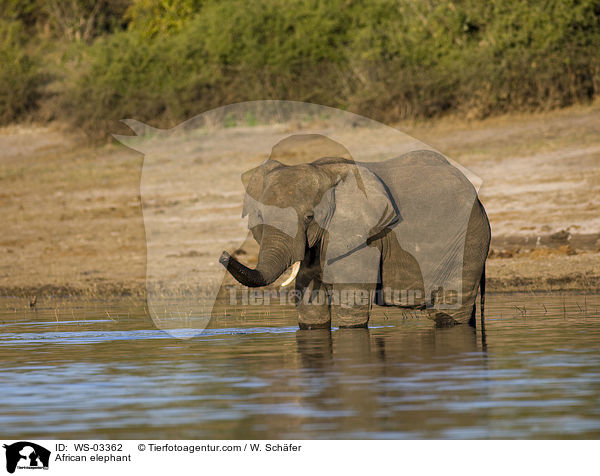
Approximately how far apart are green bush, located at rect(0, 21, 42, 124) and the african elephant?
25.0 m

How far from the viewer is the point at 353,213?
11305mm

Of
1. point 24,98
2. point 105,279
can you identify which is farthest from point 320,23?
point 105,279

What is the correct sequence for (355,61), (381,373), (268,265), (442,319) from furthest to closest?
(355,61), (442,319), (268,265), (381,373)

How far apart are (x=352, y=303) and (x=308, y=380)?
113 inches

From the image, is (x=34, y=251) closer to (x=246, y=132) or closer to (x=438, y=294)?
(x=246, y=132)

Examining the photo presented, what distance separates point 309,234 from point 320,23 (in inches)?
916

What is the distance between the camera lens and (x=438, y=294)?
39.8 ft

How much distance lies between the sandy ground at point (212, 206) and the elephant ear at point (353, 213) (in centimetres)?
517

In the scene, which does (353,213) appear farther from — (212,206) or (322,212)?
(212,206)
